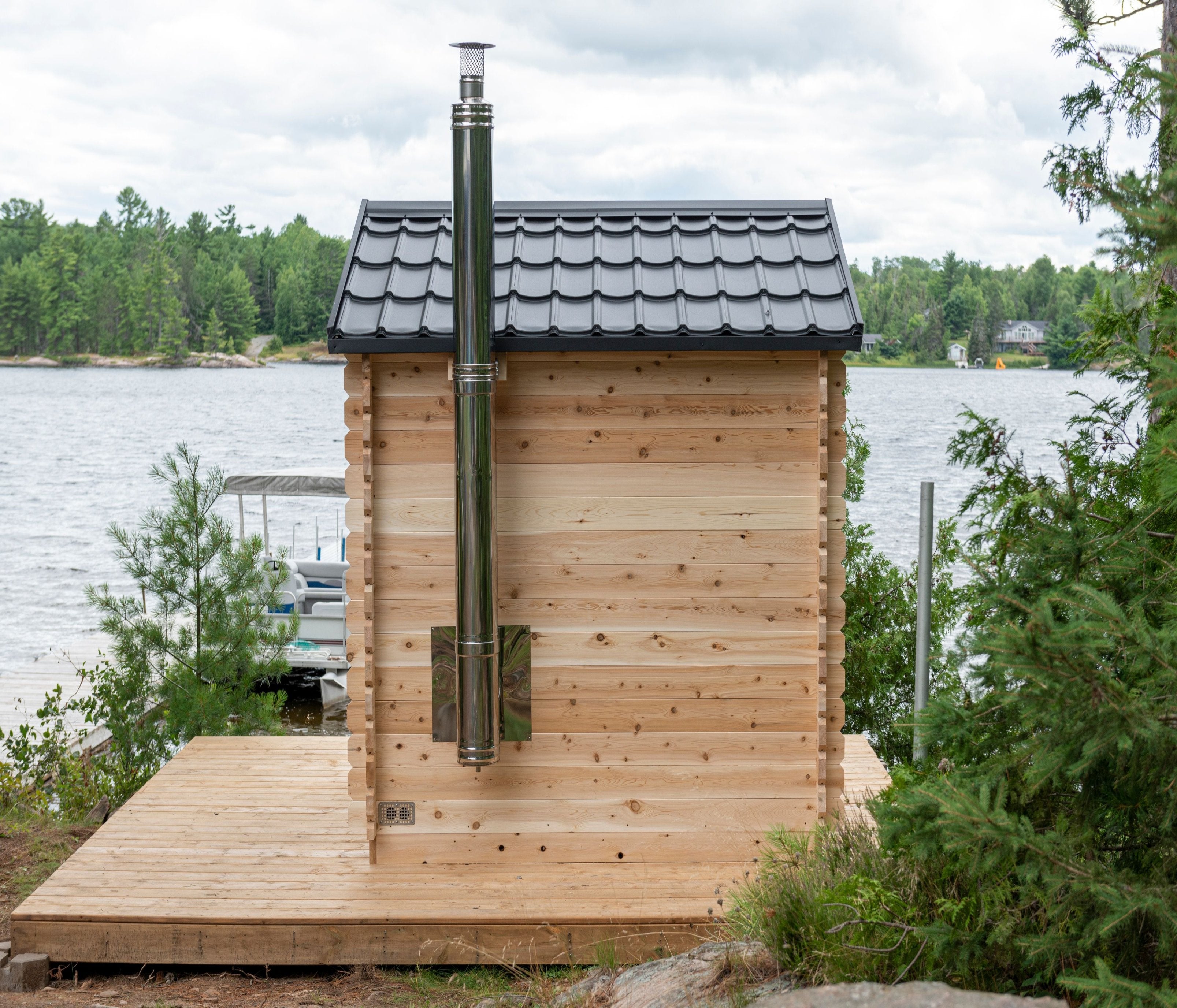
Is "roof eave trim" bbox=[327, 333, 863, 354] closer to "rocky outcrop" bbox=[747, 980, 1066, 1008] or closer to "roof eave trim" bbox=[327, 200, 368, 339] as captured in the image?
"roof eave trim" bbox=[327, 200, 368, 339]

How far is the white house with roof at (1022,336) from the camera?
3553 cm

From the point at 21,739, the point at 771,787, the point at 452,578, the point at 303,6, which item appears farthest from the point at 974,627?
the point at 303,6

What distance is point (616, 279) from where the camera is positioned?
517cm

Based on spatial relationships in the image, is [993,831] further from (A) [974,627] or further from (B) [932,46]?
(B) [932,46]

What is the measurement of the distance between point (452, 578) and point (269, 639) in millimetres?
3262

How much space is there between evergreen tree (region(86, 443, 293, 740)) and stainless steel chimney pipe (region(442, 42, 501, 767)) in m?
3.46

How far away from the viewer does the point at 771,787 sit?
5.21 metres

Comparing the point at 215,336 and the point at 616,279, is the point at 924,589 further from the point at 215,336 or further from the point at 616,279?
the point at 215,336

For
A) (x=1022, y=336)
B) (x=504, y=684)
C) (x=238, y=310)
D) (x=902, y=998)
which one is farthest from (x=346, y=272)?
(x=238, y=310)

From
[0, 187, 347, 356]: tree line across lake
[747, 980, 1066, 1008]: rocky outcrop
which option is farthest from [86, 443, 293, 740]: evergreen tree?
[0, 187, 347, 356]: tree line across lake

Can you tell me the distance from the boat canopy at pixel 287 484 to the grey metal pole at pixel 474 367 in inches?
370

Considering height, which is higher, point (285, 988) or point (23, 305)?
point (23, 305)

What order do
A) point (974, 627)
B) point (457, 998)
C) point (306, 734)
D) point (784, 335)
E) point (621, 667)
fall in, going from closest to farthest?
point (974, 627) → point (457, 998) → point (784, 335) → point (621, 667) → point (306, 734)

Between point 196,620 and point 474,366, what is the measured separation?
4192 millimetres
